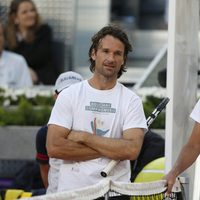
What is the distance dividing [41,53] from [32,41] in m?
0.17

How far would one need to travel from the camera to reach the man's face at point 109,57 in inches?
251

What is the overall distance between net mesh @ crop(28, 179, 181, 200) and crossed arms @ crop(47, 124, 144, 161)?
0.34m

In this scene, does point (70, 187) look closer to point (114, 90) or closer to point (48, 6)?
point (114, 90)

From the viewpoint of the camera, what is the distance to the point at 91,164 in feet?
20.7

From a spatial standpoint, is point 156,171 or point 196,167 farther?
point 156,171

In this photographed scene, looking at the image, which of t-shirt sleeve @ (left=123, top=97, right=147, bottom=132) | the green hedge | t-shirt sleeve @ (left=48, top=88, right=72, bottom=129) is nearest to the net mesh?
t-shirt sleeve @ (left=123, top=97, right=147, bottom=132)

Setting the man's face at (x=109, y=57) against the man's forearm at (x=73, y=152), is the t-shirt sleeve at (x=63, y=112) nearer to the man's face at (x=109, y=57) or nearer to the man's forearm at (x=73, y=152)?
the man's forearm at (x=73, y=152)

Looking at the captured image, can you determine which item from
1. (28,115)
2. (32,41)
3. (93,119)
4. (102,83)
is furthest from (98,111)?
(32,41)

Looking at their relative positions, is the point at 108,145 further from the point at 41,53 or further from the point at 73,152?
the point at 41,53

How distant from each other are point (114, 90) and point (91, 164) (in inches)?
18.9

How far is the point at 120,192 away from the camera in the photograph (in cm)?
573

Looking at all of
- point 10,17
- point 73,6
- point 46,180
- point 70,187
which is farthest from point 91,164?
point 73,6

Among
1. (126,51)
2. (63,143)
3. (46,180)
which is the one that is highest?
(126,51)

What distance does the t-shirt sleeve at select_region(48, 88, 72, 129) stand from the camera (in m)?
6.34
